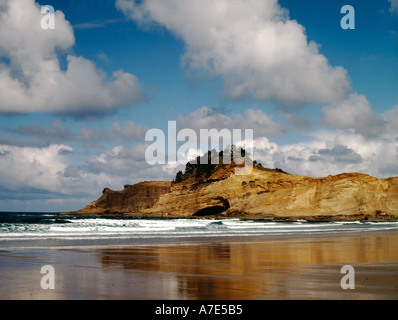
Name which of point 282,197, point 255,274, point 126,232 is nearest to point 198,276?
point 255,274

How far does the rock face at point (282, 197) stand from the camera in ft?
224

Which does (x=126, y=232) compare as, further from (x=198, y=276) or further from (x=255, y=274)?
(x=255, y=274)

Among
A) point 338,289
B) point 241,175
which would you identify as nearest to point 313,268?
point 338,289

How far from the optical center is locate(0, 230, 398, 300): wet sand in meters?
7.90

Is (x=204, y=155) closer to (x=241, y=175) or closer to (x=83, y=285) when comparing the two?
(x=241, y=175)

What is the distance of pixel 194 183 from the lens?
8756 cm

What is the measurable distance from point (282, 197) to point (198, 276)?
64117 millimetres

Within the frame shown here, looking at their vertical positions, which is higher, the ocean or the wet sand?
the wet sand

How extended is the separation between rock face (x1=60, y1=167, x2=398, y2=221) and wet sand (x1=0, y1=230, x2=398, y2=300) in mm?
55250

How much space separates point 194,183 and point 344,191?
104 feet

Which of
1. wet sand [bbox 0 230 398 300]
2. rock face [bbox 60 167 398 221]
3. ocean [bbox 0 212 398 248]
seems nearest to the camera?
wet sand [bbox 0 230 398 300]

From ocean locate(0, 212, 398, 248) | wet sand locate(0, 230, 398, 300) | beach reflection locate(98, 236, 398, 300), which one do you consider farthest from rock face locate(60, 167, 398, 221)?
wet sand locate(0, 230, 398, 300)

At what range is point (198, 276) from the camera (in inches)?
411

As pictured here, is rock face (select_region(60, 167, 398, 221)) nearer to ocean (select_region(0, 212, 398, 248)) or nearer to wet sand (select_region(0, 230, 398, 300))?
ocean (select_region(0, 212, 398, 248))
